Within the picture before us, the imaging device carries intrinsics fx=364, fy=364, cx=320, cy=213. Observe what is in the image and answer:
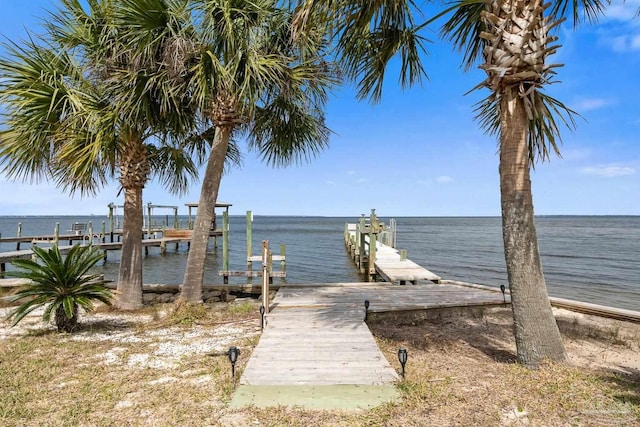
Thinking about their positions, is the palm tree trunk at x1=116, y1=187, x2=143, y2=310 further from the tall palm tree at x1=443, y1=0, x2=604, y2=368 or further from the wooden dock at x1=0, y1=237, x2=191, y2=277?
the tall palm tree at x1=443, y1=0, x2=604, y2=368

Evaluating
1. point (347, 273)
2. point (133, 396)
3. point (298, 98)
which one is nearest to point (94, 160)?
point (298, 98)

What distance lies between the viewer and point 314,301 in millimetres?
7359

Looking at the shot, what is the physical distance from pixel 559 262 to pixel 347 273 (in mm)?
13441

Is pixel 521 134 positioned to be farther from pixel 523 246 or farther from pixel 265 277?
pixel 265 277

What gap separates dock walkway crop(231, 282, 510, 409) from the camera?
362 cm

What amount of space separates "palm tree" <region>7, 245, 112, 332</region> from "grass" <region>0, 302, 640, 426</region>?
376 millimetres

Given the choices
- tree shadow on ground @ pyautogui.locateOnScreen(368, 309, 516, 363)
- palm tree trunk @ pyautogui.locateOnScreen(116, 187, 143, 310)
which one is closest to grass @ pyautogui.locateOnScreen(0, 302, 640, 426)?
tree shadow on ground @ pyautogui.locateOnScreen(368, 309, 516, 363)

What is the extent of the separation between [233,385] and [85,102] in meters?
5.70

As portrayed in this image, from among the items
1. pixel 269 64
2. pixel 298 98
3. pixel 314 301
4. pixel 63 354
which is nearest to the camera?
pixel 63 354

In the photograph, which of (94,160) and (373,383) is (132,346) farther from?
(373,383)

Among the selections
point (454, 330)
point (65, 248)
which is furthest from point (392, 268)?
point (65, 248)

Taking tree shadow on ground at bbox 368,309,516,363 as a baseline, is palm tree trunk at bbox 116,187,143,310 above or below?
above

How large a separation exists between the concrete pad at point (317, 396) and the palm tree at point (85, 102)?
4.69 meters

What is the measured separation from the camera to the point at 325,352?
186 inches
